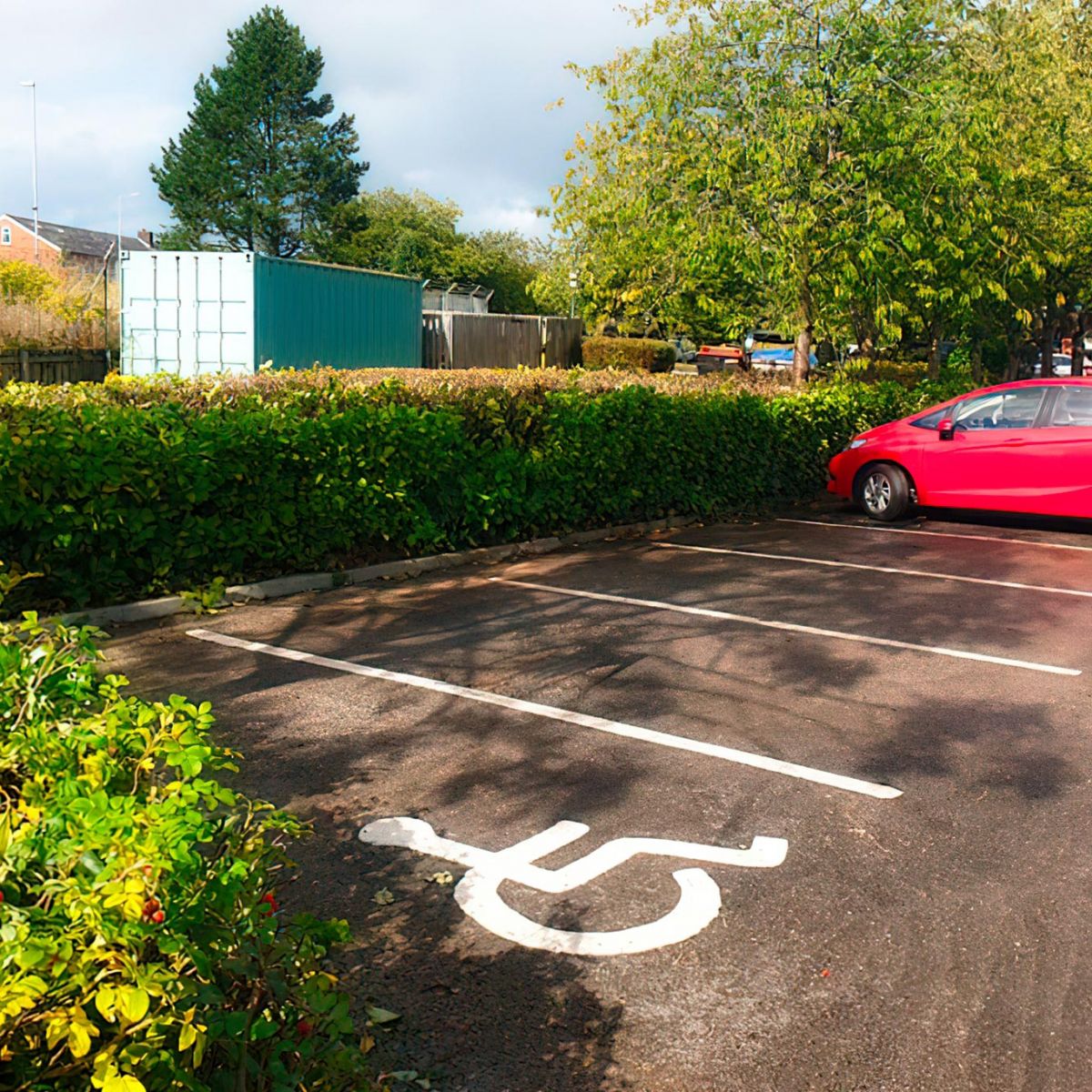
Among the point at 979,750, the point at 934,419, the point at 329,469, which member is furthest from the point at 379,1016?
the point at 934,419

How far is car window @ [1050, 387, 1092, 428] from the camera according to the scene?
44.4 feet

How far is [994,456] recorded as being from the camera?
555 inches

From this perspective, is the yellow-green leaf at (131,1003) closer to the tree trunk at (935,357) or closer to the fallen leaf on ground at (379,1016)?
the fallen leaf on ground at (379,1016)

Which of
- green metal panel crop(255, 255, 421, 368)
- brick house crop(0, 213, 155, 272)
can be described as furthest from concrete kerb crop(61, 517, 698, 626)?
brick house crop(0, 213, 155, 272)

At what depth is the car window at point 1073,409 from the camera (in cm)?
1355

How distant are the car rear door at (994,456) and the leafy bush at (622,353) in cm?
2274

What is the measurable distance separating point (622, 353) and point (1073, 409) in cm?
2504

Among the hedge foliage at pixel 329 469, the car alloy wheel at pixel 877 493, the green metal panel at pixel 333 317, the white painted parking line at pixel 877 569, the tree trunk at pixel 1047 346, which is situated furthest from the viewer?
the tree trunk at pixel 1047 346

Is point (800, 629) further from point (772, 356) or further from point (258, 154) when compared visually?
point (258, 154)

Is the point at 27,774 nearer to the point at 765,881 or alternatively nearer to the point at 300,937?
the point at 300,937

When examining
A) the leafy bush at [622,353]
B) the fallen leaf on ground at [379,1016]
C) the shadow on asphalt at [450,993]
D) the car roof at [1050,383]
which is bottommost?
the shadow on asphalt at [450,993]

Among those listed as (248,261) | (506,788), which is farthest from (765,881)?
(248,261)

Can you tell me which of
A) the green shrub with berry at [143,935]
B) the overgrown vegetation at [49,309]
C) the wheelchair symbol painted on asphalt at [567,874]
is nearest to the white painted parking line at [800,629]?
the wheelchair symbol painted on asphalt at [567,874]

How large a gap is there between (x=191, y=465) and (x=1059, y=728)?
585cm
